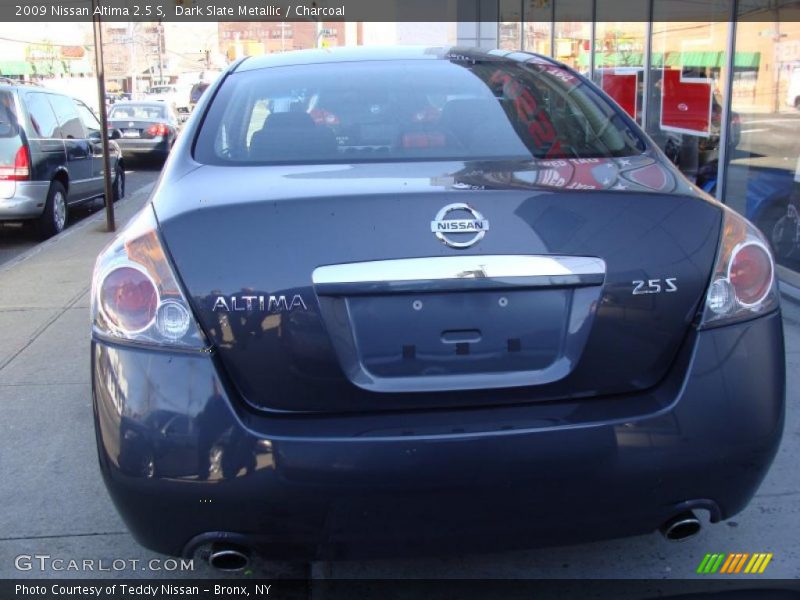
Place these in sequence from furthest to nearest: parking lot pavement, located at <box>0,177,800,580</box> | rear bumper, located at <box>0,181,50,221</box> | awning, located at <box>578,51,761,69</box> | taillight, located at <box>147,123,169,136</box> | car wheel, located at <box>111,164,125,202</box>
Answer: taillight, located at <box>147,123,169,136</box> → car wheel, located at <box>111,164,125,202</box> → rear bumper, located at <box>0,181,50,221</box> → awning, located at <box>578,51,761,69</box> → parking lot pavement, located at <box>0,177,800,580</box>

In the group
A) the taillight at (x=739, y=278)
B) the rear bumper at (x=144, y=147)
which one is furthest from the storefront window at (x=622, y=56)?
the rear bumper at (x=144, y=147)

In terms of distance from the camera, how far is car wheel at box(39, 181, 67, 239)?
388 inches

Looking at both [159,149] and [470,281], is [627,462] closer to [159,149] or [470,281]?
[470,281]

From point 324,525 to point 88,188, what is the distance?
399 inches

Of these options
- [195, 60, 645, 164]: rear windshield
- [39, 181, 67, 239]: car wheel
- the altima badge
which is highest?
[195, 60, 645, 164]: rear windshield

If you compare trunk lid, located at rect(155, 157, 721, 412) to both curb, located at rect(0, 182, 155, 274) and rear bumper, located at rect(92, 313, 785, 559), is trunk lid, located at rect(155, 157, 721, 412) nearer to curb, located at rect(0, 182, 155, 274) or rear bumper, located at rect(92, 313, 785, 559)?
rear bumper, located at rect(92, 313, 785, 559)

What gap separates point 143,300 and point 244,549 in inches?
26.9

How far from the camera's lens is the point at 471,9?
21406 mm

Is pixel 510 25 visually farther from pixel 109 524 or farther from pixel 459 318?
pixel 459 318

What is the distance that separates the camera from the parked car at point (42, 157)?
9289mm

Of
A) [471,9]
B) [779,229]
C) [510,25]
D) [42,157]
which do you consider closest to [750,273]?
[779,229]

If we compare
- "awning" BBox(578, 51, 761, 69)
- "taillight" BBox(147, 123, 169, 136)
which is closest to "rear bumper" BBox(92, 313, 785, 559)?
"awning" BBox(578, 51, 761, 69)

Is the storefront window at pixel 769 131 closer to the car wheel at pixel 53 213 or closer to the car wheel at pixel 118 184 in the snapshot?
the car wheel at pixel 53 213

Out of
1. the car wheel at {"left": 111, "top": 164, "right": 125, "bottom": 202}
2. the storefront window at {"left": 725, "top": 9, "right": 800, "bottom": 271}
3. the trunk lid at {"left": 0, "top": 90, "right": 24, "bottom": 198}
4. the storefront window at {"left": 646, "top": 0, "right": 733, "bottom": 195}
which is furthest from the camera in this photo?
the car wheel at {"left": 111, "top": 164, "right": 125, "bottom": 202}
